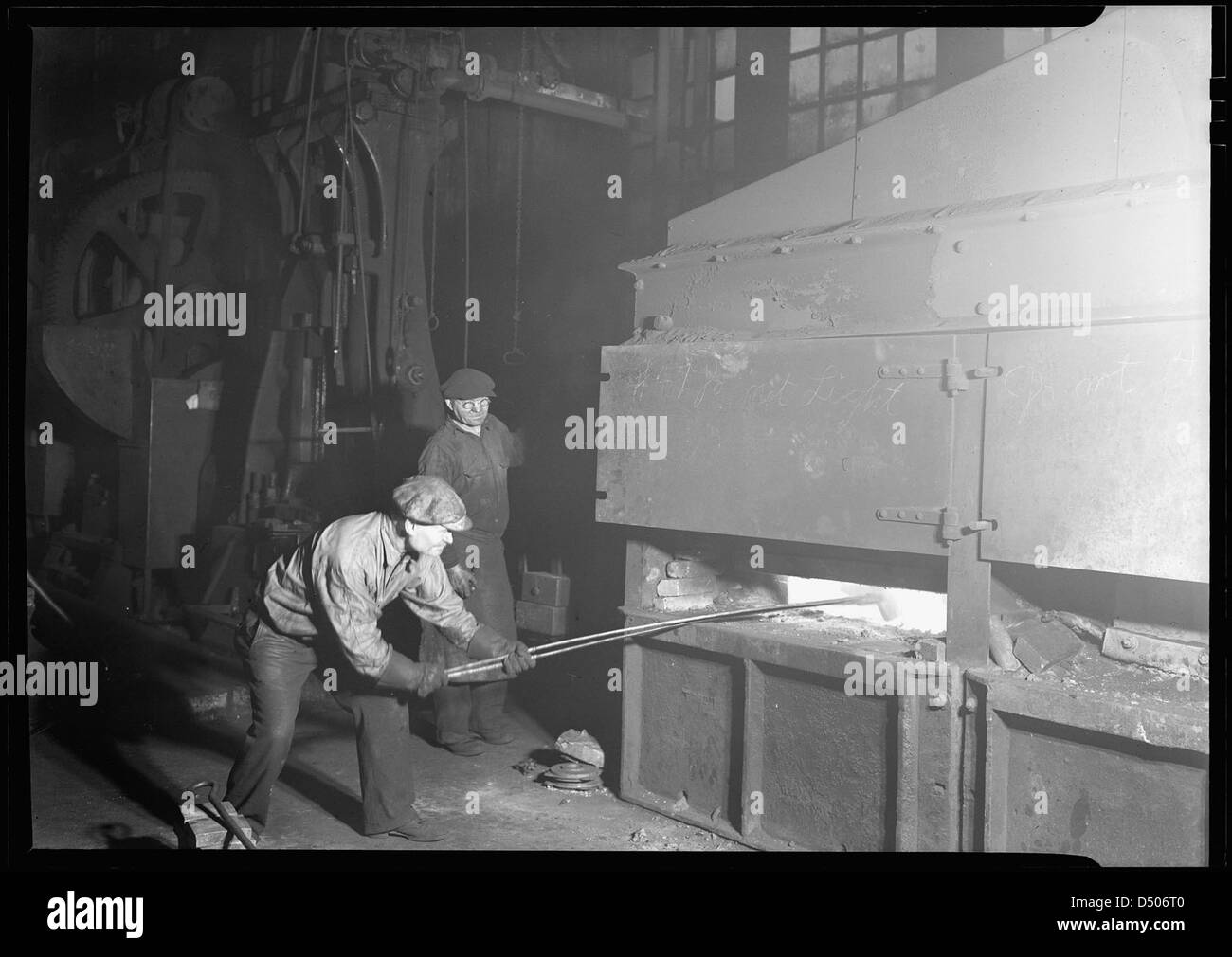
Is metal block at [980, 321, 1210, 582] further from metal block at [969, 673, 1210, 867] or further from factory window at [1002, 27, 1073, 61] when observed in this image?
factory window at [1002, 27, 1073, 61]

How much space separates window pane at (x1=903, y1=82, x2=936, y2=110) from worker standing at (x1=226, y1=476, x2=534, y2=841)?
378 centimetres

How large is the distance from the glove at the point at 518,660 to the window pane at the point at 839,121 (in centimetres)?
381

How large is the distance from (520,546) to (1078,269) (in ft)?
11.9

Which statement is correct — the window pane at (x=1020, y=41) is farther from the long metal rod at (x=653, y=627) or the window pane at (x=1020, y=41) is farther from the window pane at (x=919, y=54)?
the long metal rod at (x=653, y=627)

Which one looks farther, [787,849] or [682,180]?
[682,180]

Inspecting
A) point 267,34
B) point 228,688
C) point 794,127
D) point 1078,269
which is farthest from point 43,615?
point 1078,269

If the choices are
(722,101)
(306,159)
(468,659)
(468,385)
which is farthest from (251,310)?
(722,101)

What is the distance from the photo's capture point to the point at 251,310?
6723 mm

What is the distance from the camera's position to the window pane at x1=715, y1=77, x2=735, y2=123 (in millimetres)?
Answer: 6582

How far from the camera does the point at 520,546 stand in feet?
19.6

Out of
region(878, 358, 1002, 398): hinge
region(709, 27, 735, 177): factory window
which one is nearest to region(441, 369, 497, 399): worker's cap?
region(878, 358, 1002, 398): hinge

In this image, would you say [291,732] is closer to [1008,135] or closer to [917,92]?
[1008,135]

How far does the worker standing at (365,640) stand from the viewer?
348cm

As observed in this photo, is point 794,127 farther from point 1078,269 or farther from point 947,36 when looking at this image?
point 1078,269
